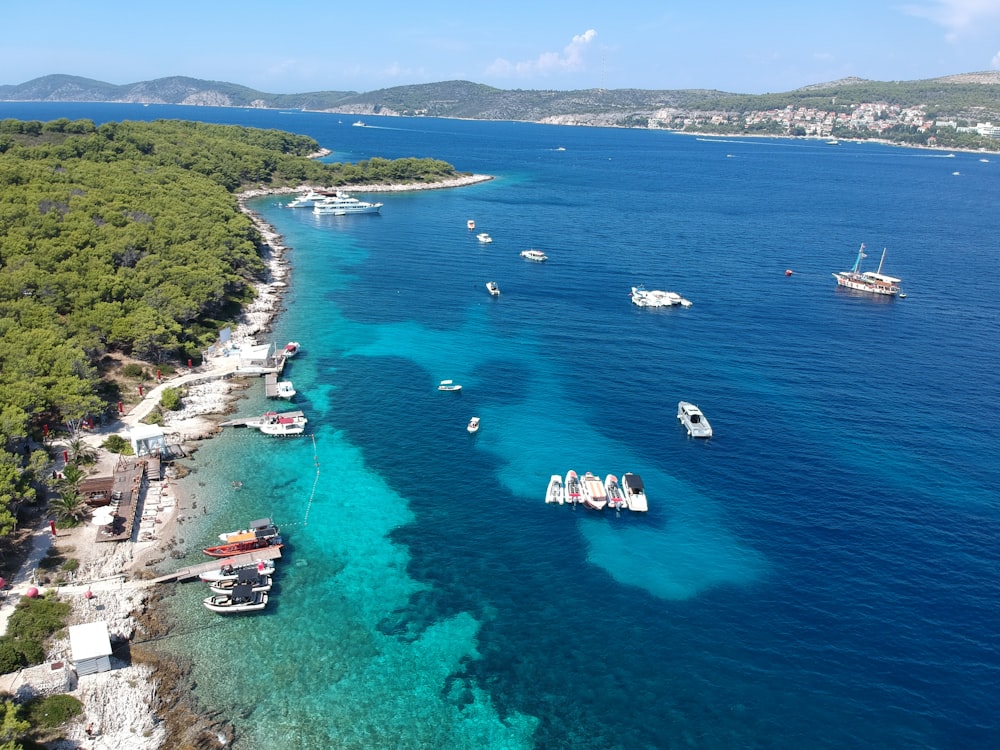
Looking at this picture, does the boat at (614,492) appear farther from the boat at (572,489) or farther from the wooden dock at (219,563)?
the wooden dock at (219,563)

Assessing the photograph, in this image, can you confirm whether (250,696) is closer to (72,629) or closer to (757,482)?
(72,629)

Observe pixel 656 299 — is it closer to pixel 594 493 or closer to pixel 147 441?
pixel 594 493

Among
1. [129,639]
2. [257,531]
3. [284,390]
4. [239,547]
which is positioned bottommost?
[129,639]

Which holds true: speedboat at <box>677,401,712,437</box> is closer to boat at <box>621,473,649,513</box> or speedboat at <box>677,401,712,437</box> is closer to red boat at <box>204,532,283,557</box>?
boat at <box>621,473,649,513</box>

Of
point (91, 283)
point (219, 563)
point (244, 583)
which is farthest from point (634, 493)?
point (91, 283)

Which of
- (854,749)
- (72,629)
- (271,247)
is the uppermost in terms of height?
(271,247)

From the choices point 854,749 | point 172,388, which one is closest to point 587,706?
point 854,749
